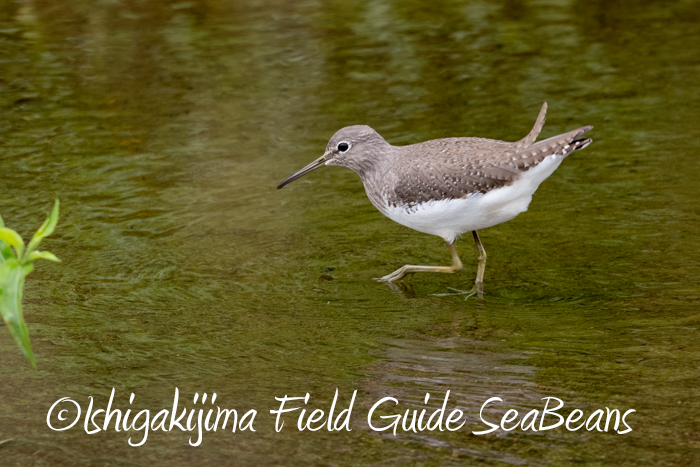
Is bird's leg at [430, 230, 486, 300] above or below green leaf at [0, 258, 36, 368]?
below

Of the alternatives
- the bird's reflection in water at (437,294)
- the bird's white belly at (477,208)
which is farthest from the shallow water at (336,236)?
the bird's white belly at (477,208)

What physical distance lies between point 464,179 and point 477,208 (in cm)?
24

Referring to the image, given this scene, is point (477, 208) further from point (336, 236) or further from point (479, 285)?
point (336, 236)

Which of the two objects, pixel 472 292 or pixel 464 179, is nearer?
pixel 464 179

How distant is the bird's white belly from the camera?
265 inches

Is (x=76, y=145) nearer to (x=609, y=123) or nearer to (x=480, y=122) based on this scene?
(x=480, y=122)

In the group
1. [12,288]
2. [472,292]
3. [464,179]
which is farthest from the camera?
[472,292]

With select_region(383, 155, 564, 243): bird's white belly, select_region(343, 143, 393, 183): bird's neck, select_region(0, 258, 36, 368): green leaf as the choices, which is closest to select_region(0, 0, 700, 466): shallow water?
select_region(383, 155, 564, 243): bird's white belly

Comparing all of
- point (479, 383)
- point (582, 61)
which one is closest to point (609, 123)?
point (582, 61)

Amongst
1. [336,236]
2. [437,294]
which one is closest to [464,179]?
[437,294]

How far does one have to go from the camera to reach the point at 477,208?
6.79 meters

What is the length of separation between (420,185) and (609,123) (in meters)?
4.54

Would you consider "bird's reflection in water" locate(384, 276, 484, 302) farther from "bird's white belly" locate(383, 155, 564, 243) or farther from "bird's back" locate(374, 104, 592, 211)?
"bird's back" locate(374, 104, 592, 211)

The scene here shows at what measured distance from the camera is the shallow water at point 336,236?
552 cm
